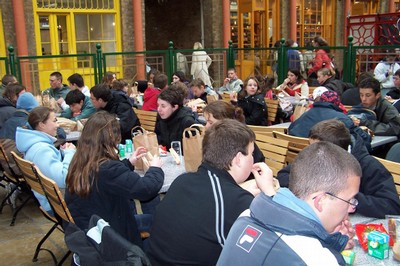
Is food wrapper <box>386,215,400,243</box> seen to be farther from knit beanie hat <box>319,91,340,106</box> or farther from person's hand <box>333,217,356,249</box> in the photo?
knit beanie hat <box>319,91,340,106</box>

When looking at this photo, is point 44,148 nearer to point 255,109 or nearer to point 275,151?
point 275,151

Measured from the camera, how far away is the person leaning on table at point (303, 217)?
58.8 inches

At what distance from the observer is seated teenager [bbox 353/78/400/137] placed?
5363 mm

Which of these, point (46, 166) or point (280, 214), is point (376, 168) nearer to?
point (280, 214)

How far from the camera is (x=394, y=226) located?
8.54 ft

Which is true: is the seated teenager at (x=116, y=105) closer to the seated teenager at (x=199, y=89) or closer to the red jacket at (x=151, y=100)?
the red jacket at (x=151, y=100)

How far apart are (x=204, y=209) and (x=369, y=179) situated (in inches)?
53.0

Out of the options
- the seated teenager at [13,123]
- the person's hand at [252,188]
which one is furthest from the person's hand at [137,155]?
the seated teenager at [13,123]

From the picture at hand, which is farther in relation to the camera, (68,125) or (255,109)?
(255,109)

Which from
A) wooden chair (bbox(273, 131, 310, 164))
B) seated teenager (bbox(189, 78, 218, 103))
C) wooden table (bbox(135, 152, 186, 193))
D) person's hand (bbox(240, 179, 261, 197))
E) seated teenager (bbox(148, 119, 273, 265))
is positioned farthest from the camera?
seated teenager (bbox(189, 78, 218, 103))

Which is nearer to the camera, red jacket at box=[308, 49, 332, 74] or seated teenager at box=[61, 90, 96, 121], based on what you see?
seated teenager at box=[61, 90, 96, 121]

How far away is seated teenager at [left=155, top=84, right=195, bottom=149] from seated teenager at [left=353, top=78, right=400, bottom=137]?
6.56 feet

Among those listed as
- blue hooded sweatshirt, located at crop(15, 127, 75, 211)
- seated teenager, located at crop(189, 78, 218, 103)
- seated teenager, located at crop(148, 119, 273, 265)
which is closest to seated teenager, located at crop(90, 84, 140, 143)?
blue hooded sweatshirt, located at crop(15, 127, 75, 211)

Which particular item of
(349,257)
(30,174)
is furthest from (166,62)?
(349,257)
